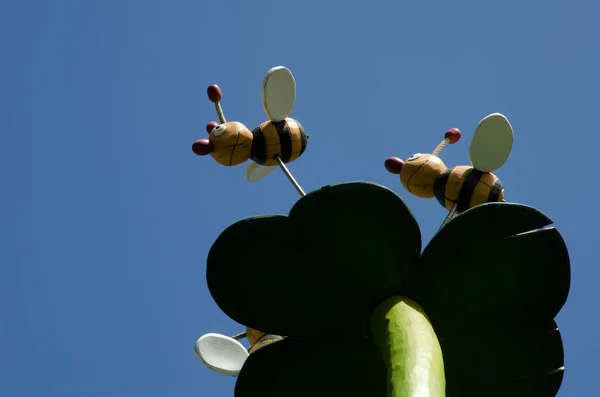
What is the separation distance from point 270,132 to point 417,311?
2.07 m

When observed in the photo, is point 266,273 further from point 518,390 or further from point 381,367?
point 518,390

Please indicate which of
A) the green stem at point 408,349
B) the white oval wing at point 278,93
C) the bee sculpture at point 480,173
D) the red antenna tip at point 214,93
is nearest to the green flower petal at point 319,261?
the green stem at point 408,349

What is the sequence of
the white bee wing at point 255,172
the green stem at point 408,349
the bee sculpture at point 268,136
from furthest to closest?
the white bee wing at point 255,172, the bee sculpture at point 268,136, the green stem at point 408,349

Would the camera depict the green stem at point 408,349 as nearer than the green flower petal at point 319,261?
Yes

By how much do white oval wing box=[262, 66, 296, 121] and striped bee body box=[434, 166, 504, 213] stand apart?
115 cm

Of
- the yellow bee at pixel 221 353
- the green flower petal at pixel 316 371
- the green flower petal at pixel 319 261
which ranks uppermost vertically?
the green flower petal at pixel 319 261

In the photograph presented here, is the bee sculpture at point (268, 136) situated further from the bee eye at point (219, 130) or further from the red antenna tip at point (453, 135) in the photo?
the red antenna tip at point (453, 135)

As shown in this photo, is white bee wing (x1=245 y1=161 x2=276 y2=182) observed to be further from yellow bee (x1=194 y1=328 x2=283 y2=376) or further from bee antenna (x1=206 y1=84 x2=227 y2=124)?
yellow bee (x1=194 y1=328 x2=283 y2=376)

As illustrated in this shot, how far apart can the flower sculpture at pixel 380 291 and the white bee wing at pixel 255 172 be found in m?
2.30

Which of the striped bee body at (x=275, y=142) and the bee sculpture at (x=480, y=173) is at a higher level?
the striped bee body at (x=275, y=142)

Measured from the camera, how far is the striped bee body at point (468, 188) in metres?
5.08

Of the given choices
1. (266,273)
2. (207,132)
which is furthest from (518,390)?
(207,132)

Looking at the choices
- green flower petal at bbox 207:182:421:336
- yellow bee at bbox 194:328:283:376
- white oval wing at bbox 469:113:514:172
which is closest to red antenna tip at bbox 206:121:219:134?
yellow bee at bbox 194:328:283:376

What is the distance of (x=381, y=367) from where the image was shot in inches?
157
